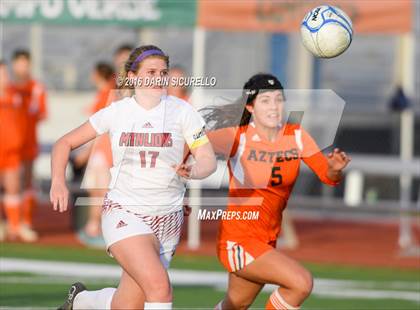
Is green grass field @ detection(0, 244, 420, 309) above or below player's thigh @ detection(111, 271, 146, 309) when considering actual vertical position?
below

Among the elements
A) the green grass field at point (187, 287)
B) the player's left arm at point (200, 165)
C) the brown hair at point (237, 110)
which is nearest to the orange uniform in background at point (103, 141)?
the green grass field at point (187, 287)

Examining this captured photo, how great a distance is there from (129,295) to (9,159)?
9.30 metres

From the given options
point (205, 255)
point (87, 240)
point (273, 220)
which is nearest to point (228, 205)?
point (273, 220)

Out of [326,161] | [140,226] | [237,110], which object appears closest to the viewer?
[140,226]

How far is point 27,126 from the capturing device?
59.6 ft

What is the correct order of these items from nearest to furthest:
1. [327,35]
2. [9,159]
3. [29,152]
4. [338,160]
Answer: [338,160], [327,35], [9,159], [29,152]

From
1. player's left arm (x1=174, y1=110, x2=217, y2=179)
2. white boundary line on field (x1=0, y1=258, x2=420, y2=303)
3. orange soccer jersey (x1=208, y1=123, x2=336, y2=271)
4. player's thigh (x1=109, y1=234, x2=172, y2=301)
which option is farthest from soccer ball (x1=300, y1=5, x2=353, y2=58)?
white boundary line on field (x1=0, y1=258, x2=420, y2=303)

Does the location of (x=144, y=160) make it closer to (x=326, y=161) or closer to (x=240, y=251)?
(x=240, y=251)

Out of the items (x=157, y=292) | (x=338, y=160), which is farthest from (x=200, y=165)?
(x=338, y=160)

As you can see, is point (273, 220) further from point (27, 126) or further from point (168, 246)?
point (27, 126)

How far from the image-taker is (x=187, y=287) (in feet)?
45.8

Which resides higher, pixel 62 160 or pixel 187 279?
pixel 62 160

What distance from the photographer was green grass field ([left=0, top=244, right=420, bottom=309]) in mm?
12750

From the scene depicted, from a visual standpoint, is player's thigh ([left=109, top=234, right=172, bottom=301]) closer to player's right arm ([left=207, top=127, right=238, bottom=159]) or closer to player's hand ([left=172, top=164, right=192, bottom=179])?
player's hand ([left=172, top=164, right=192, bottom=179])
